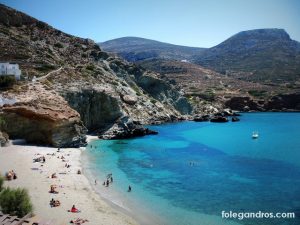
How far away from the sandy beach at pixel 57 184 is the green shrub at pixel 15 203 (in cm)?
202

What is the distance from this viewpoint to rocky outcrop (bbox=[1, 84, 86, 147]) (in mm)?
55344

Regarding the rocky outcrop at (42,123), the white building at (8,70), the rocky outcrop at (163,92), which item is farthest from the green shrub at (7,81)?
the rocky outcrop at (163,92)

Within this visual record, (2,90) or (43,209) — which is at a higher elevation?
(2,90)

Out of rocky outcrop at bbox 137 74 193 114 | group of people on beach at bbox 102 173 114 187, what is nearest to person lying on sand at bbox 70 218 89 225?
group of people on beach at bbox 102 173 114 187

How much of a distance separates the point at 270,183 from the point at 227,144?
32221 mm

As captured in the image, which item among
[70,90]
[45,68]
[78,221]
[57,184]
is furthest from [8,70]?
[78,221]

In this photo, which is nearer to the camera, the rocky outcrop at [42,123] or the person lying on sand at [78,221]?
the person lying on sand at [78,221]

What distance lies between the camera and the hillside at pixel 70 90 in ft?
187

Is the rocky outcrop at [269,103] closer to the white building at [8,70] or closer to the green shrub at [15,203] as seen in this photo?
the white building at [8,70]

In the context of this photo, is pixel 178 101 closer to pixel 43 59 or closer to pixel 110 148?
pixel 43 59

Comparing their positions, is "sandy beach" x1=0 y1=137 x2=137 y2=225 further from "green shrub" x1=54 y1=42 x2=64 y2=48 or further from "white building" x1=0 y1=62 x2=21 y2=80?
"green shrub" x1=54 y1=42 x2=64 y2=48

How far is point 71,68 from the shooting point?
305 ft

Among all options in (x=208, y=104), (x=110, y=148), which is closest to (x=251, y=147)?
(x=110, y=148)

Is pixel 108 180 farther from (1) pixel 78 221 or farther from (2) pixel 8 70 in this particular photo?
(2) pixel 8 70
